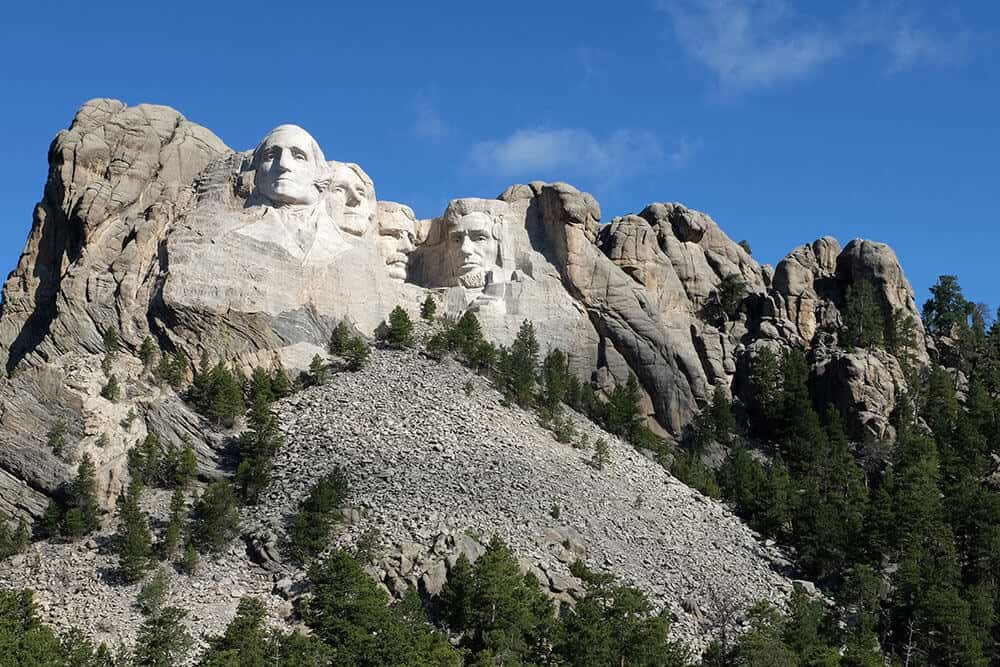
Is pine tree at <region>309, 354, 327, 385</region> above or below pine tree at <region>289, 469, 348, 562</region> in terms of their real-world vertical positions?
above

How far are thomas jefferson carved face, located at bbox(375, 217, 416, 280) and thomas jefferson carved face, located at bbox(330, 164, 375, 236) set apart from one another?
2386 mm

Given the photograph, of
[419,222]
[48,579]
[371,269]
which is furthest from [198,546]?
[419,222]

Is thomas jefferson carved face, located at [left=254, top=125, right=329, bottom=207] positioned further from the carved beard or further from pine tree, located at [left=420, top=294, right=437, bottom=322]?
the carved beard

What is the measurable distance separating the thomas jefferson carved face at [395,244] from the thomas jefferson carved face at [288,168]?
6.56m

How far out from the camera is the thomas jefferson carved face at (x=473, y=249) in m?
97.0

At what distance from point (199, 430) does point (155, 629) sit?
55.5 ft

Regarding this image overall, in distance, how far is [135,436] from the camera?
75375 millimetres

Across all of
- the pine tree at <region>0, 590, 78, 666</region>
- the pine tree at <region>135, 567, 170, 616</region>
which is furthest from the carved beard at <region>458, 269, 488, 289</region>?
the pine tree at <region>0, 590, 78, 666</region>

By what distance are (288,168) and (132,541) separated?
28.2m

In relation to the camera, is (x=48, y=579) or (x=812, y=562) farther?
(x=812, y=562)

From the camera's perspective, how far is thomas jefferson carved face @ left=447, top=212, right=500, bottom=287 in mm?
97000

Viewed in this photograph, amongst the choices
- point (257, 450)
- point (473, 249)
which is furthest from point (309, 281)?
point (257, 450)

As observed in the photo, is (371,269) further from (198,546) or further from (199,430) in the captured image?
(198,546)

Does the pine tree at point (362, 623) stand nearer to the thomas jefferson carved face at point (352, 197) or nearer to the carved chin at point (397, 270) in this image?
the thomas jefferson carved face at point (352, 197)
